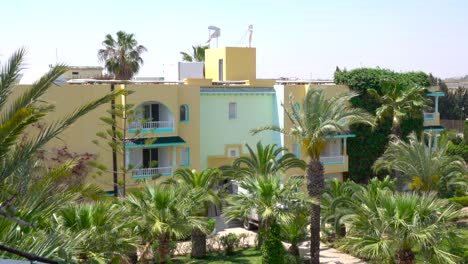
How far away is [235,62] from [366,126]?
8.54 meters

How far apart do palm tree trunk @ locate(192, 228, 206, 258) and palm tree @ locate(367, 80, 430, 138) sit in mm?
15231

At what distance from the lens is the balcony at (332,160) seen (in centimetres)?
3603

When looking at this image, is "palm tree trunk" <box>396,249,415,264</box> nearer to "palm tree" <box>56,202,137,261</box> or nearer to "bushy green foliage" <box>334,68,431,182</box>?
"palm tree" <box>56,202,137,261</box>

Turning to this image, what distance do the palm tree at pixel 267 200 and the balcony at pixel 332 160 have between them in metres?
15.4

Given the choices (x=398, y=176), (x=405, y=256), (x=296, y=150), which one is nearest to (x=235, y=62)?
(x=296, y=150)

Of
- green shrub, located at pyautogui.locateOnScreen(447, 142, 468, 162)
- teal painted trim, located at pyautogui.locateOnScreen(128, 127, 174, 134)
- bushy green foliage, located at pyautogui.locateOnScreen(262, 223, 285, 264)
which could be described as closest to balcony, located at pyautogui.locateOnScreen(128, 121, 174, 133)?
teal painted trim, located at pyautogui.locateOnScreen(128, 127, 174, 134)

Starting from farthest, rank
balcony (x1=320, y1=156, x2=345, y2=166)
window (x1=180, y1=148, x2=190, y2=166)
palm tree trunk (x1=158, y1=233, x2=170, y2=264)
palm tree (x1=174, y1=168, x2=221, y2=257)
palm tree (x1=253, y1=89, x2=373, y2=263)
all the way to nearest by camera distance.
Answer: balcony (x1=320, y1=156, x2=345, y2=166)
window (x1=180, y1=148, x2=190, y2=166)
palm tree (x1=174, y1=168, x2=221, y2=257)
palm tree (x1=253, y1=89, x2=373, y2=263)
palm tree trunk (x1=158, y1=233, x2=170, y2=264)

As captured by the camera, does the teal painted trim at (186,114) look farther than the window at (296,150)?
No

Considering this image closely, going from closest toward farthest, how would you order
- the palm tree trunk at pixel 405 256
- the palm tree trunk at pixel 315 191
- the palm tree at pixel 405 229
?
the palm tree at pixel 405 229
the palm tree trunk at pixel 405 256
the palm tree trunk at pixel 315 191

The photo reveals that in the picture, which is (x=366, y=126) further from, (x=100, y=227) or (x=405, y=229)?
(x=100, y=227)

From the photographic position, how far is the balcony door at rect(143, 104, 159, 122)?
32562 millimetres

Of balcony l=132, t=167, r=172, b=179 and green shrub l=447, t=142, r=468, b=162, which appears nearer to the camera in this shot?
balcony l=132, t=167, r=172, b=179

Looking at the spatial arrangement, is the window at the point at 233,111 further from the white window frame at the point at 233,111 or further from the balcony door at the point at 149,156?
the balcony door at the point at 149,156

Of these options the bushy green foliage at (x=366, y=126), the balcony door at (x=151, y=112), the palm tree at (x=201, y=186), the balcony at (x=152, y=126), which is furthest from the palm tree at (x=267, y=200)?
the bushy green foliage at (x=366, y=126)
